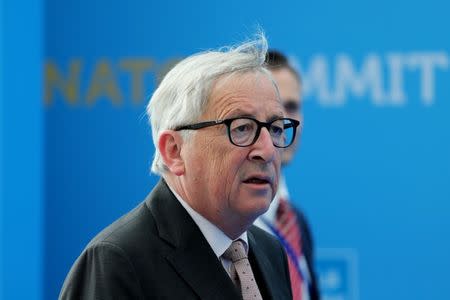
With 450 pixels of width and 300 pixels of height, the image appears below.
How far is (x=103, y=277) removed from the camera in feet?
5.37

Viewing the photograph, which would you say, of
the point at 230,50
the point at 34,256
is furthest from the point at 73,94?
the point at 230,50

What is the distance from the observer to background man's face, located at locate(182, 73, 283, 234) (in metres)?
1.76

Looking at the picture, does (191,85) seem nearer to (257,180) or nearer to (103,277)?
(257,180)

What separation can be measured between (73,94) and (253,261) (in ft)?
7.09

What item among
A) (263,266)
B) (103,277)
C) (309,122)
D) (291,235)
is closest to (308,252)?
(291,235)

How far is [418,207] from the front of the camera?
12.5 feet

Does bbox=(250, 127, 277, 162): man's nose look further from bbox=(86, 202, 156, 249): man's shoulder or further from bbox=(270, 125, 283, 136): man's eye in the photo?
bbox=(86, 202, 156, 249): man's shoulder

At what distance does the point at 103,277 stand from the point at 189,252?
20cm

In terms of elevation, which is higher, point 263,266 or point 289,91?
point 289,91

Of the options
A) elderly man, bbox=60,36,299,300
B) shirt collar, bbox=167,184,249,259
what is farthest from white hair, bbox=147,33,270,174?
shirt collar, bbox=167,184,249,259

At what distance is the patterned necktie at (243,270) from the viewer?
1.81 metres

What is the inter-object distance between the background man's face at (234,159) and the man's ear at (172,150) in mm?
23

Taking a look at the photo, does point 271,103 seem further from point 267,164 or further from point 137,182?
point 137,182

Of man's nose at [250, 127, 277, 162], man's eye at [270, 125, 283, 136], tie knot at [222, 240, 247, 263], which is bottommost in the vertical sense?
tie knot at [222, 240, 247, 263]
